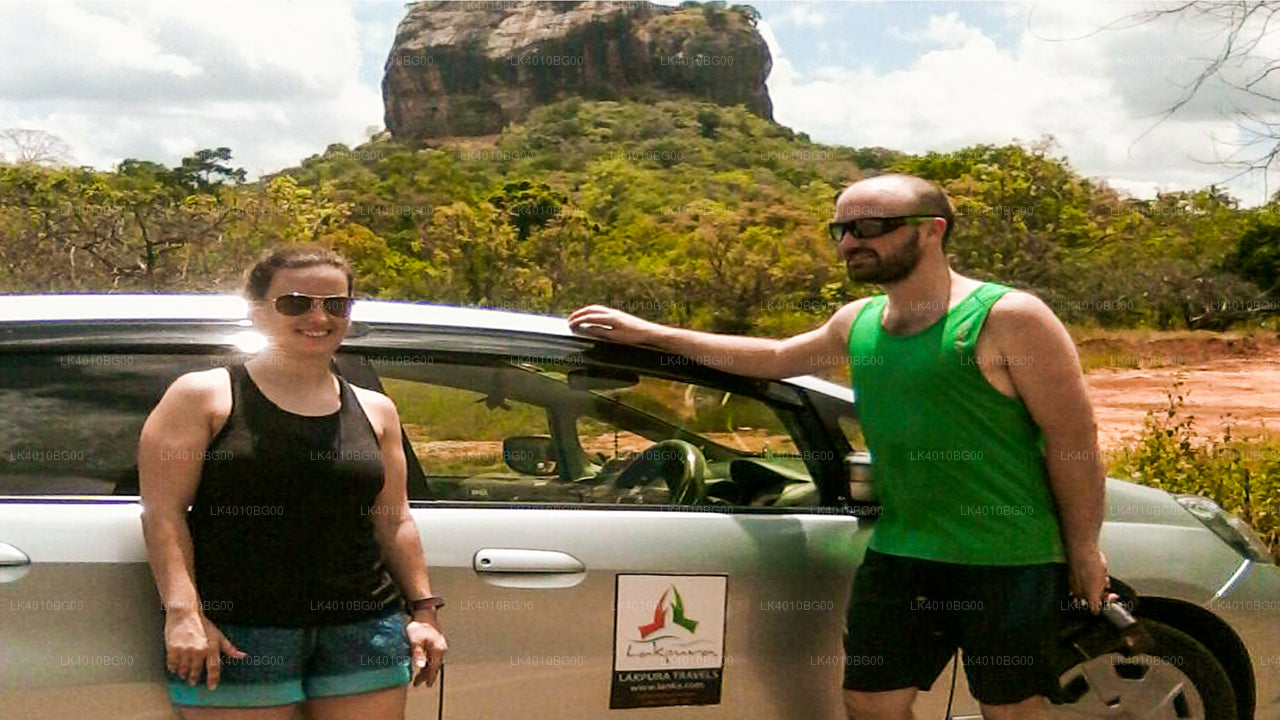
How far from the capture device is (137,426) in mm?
2762

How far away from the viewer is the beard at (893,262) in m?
2.84

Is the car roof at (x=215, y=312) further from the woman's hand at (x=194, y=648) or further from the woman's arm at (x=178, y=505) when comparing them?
the woman's hand at (x=194, y=648)

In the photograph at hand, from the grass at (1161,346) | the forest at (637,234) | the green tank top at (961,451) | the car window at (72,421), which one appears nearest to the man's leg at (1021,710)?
the green tank top at (961,451)

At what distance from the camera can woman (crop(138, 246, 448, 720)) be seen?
2.30 metres

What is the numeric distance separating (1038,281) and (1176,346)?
5665 millimetres

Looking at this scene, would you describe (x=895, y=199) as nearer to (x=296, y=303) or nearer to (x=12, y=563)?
(x=296, y=303)

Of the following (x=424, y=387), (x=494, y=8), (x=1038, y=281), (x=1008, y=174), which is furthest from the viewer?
(x=494, y=8)

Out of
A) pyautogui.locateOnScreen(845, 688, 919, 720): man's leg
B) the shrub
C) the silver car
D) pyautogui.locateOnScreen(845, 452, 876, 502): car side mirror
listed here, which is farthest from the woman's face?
the shrub

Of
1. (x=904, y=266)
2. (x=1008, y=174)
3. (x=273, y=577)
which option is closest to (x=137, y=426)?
(x=273, y=577)

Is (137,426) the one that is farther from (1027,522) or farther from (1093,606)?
(1093,606)

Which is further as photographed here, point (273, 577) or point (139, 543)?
point (139, 543)

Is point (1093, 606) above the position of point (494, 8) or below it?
below

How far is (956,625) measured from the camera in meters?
2.91

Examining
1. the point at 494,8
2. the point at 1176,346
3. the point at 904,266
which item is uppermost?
the point at 494,8
